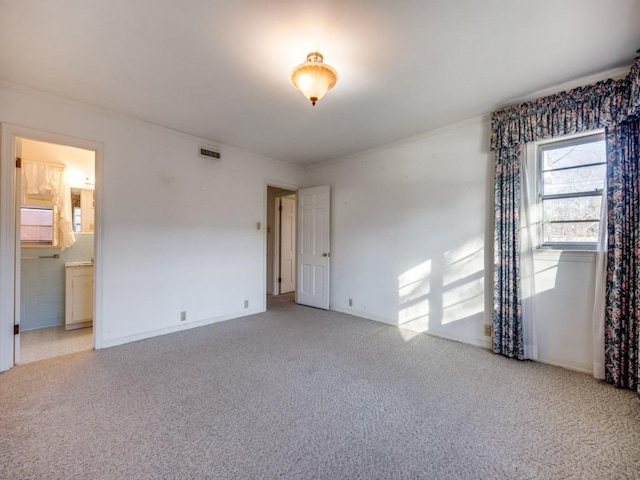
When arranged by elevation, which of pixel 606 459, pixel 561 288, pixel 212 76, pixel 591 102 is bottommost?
pixel 606 459

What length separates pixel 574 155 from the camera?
268 cm

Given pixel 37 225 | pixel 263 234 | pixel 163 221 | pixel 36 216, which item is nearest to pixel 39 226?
pixel 37 225

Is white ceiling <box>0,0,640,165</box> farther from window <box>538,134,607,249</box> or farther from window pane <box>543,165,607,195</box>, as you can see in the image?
window pane <box>543,165,607,195</box>

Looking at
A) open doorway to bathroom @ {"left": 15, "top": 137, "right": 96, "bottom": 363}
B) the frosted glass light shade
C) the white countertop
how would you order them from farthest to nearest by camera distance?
the white countertop < open doorway to bathroom @ {"left": 15, "top": 137, "right": 96, "bottom": 363} < the frosted glass light shade

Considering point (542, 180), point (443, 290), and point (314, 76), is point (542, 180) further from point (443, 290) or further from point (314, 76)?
point (314, 76)

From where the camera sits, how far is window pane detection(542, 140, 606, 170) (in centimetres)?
257

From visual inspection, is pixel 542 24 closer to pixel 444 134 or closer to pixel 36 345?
pixel 444 134

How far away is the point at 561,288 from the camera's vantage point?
8.75ft

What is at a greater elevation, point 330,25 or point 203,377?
point 330,25

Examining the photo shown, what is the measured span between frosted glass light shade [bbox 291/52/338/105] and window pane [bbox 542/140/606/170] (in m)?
2.33

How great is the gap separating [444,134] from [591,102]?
1341 mm

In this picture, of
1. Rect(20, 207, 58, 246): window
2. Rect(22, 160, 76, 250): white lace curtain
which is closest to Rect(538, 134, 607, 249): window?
Rect(22, 160, 76, 250): white lace curtain

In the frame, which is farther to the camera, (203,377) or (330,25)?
(203,377)

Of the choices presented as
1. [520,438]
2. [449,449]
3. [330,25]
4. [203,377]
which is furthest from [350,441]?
[330,25]
